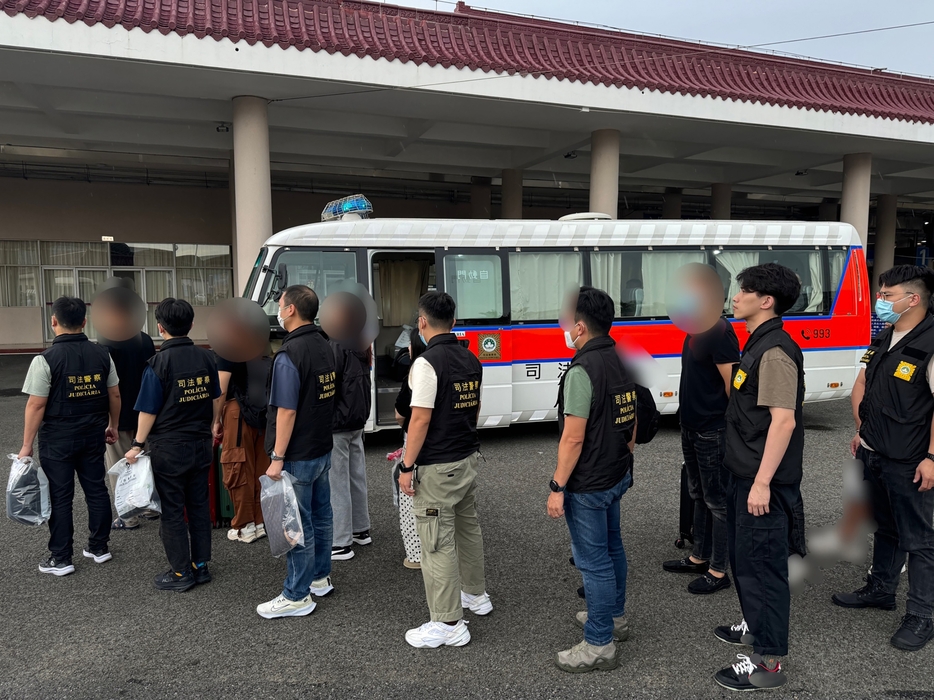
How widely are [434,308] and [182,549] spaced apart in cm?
228

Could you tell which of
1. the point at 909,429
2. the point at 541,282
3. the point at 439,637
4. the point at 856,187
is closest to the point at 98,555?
the point at 439,637

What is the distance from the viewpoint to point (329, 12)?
8.63 m

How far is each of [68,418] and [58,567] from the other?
1009 mm

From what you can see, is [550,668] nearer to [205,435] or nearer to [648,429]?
[648,429]

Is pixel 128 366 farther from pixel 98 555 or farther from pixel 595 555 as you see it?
pixel 595 555

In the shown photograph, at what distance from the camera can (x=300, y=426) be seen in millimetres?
3430

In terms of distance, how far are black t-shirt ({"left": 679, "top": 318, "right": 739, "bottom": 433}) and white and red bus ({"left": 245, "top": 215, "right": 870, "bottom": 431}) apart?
138 inches

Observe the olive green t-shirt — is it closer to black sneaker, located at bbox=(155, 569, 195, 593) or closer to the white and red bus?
black sneaker, located at bbox=(155, 569, 195, 593)

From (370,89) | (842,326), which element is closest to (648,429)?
(842,326)

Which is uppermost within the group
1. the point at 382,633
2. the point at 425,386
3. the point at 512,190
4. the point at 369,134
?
the point at 369,134

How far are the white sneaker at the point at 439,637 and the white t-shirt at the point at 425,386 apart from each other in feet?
3.85

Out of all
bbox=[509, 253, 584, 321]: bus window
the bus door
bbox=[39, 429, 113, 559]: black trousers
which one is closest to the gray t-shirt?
bbox=[39, 429, 113, 559]: black trousers

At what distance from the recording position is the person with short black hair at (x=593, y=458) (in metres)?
2.87

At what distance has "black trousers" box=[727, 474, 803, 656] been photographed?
2.82m
